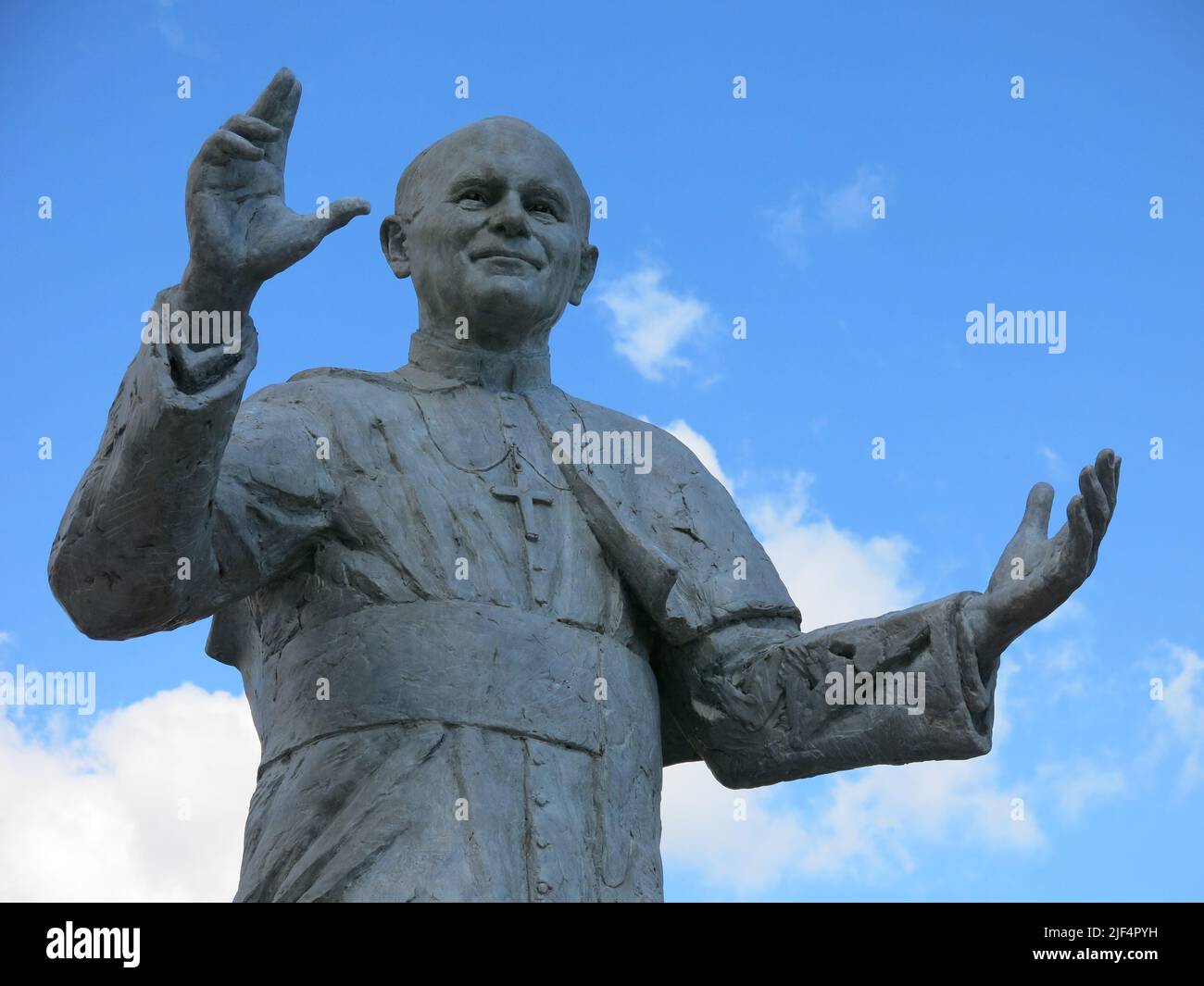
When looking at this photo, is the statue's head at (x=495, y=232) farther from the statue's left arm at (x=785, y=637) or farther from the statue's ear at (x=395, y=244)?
the statue's left arm at (x=785, y=637)

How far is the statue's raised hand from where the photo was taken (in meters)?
8.17

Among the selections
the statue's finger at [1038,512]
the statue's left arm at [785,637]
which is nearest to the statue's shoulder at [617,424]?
the statue's left arm at [785,637]

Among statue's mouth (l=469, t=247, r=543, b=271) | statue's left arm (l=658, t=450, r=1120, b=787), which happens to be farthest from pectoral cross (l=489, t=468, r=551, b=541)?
statue's mouth (l=469, t=247, r=543, b=271)

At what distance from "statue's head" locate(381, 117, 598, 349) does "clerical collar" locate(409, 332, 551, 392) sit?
49 mm

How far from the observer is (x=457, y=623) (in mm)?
9055

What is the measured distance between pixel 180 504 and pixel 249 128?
133cm

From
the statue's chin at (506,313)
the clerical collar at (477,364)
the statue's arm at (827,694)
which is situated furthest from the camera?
the clerical collar at (477,364)

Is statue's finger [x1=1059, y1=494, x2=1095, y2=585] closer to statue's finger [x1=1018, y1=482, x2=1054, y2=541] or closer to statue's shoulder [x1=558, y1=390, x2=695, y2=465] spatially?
statue's finger [x1=1018, y1=482, x2=1054, y2=541]

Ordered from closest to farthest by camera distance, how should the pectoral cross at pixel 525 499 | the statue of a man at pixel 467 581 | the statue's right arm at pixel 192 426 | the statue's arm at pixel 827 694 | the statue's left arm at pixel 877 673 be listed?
the statue's right arm at pixel 192 426, the statue of a man at pixel 467 581, the statue's left arm at pixel 877 673, the statue's arm at pixel 827 694, the pectoral cross at pixel 525 499

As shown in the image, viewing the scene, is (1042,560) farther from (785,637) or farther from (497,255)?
(497,255)

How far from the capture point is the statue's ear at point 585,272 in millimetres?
10438

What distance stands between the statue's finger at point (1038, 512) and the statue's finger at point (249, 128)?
3281 mm

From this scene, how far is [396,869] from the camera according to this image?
857cm

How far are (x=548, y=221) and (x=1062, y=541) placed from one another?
8.40 feet
